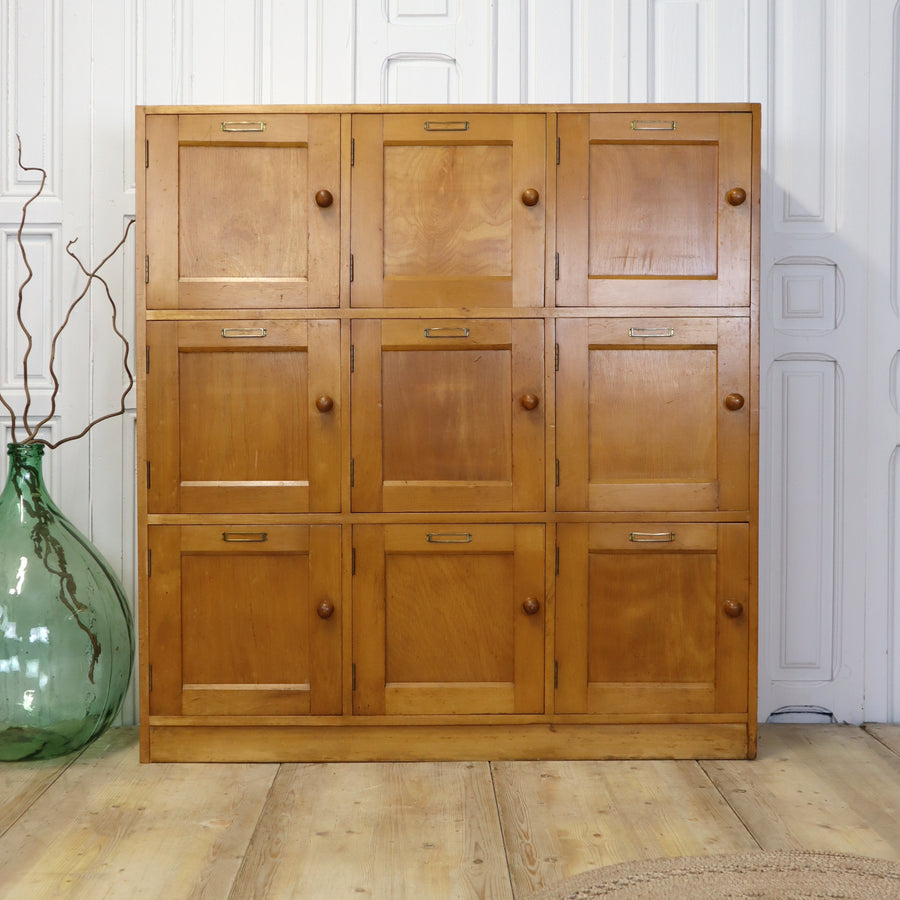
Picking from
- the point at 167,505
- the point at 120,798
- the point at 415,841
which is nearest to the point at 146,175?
the point at 167,505

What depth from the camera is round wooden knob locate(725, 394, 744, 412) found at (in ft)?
7.40

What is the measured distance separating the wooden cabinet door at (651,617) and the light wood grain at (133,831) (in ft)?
2.68

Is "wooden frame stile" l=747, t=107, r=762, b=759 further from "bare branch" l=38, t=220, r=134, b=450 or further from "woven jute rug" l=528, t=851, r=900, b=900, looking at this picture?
"bare branch" l=38, t=220, r=134, b=450

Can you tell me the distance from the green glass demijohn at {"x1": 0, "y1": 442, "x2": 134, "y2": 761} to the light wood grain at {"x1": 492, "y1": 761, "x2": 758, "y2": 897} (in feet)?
3.46

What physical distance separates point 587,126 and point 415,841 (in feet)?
5.48

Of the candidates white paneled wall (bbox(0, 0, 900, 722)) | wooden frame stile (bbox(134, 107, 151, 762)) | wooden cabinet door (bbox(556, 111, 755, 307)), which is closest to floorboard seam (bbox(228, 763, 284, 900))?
wooden frame stile (bbox(134, 107, 151, 762))

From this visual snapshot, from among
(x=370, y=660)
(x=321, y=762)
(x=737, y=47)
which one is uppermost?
(x=737, y=47)

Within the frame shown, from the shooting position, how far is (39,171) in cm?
264

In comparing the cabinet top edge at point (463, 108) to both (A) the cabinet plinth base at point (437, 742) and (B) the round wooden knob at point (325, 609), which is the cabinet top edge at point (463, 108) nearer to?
(B) the round wooden knob at point (325, 609)

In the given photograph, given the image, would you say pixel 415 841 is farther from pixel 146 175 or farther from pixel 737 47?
pixel 737 47

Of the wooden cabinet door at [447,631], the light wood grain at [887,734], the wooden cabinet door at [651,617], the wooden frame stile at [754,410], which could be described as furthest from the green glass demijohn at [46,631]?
the light wood grain at [887,734]

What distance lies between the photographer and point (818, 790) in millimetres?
2158

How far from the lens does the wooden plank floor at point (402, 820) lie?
1.71 metres

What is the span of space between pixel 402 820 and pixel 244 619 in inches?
25.0
